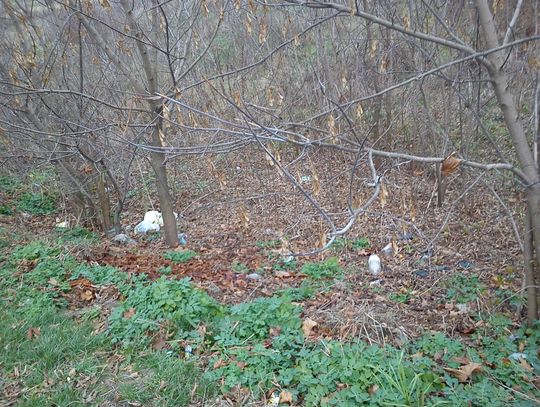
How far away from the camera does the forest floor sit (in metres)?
3.03

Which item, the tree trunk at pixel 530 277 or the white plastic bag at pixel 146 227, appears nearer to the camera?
the tree trunk at pixel 530 277

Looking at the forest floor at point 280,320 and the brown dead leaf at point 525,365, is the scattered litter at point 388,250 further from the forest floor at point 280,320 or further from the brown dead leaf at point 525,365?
the brown dead leaf at point 525,365

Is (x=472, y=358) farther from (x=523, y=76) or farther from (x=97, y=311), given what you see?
(x=523, y=76)

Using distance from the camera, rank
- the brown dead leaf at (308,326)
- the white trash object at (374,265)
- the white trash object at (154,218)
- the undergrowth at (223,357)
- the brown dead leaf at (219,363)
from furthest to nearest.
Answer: the white trash object at (154,218)
the white trash object at (374,265)
the brown dead leaf at (308,326)
the brown dead leaf at (219,363)
the undergrowth at (223,357)

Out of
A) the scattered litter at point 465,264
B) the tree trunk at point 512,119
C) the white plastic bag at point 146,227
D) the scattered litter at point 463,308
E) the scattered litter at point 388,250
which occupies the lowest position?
the scattered litter at point 463,308

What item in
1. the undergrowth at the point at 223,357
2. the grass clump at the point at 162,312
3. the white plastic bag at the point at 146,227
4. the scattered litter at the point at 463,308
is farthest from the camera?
the white plastic bag at the point at 146,227

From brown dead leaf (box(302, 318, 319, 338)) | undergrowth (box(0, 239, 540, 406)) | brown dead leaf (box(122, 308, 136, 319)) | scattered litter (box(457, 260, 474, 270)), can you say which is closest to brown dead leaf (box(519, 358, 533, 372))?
undergrowth (box(0, 239, 540, 406))

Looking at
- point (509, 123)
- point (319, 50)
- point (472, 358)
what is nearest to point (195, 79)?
point (319, 50)

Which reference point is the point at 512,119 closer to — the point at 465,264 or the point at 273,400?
the point at 465,264

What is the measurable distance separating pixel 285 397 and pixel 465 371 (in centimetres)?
121

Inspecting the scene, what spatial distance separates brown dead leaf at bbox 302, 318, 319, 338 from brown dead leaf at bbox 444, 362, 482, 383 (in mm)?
1014

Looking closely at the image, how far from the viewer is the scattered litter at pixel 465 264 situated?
497 centimetres

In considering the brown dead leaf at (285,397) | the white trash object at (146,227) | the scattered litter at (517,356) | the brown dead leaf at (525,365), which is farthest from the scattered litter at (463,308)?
the white trash object at (146,227)

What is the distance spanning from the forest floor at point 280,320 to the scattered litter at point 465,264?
1.5 inches
